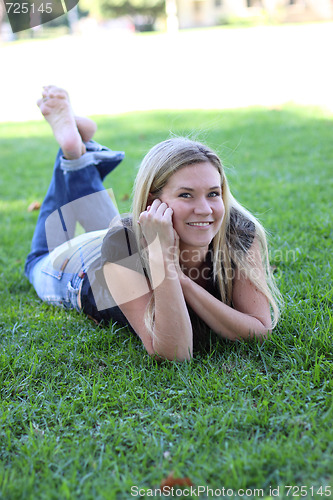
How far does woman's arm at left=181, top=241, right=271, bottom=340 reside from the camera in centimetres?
251

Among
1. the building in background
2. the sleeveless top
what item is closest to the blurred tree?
the building in background

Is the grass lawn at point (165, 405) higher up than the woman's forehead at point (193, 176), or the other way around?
the woman's forehead at point (193, 176)

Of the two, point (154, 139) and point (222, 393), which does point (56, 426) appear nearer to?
point (222, 393)

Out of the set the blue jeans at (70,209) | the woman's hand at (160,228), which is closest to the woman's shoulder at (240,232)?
the woman's hand at (160,228)

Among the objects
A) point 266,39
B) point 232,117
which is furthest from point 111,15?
point 232,117

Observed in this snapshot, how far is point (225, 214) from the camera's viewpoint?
2719 millimetres

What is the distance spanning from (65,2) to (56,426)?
3804mm

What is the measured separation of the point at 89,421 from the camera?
2182 millimetres

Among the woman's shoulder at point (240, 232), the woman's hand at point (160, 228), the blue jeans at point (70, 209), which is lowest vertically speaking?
the blue jeans at point (70, 209)

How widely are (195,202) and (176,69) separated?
15508 mm

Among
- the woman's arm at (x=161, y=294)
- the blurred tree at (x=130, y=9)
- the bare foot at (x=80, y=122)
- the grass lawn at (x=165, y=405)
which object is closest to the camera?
the grass lawn at (x=165, y=405)

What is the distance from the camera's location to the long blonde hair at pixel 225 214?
2.52 meters

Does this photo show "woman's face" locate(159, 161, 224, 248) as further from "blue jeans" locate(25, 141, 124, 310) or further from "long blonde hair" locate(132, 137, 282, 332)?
"blue jeans" locate(25, 141, 124, 310)

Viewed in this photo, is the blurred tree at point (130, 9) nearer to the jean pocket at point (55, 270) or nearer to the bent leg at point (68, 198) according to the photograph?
the bent leg at point (68, 198)
